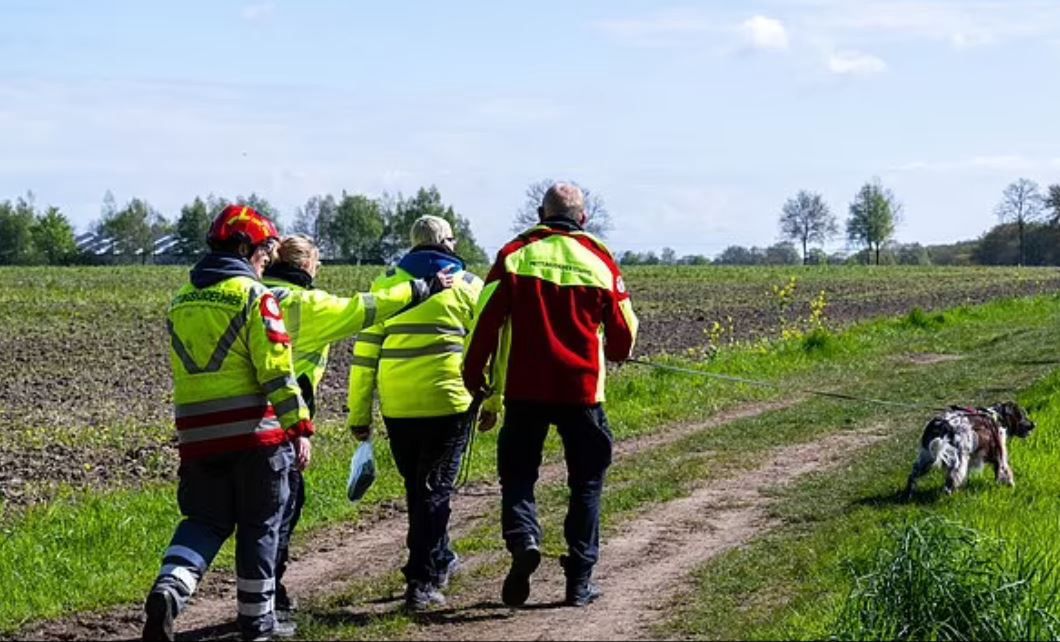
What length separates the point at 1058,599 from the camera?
25.3 ft

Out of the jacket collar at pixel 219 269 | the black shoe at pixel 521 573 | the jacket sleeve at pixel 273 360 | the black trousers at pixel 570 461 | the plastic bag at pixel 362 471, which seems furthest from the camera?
the plastic bag at pixel 362 471

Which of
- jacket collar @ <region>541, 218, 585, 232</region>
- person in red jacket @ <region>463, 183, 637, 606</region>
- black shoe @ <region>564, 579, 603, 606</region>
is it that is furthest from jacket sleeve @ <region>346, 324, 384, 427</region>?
black shoe @ <region>564, 579, 603, 606</region>

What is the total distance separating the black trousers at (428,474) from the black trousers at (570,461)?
46cm

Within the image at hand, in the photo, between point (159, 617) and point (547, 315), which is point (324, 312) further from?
point (159, 617)

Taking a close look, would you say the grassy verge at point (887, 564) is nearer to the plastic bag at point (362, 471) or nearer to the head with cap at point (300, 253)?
the plastic bag at point (362, 471)

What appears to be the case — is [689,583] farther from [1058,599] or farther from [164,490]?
[164,490]

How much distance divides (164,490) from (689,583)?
5138 mm

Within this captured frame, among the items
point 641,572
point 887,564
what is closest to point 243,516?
point 641,572

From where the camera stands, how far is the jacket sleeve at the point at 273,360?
7277mm

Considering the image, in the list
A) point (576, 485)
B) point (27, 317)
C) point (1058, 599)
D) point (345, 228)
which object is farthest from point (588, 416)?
point (345, 228)

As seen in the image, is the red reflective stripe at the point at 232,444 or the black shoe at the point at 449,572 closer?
the red reflective stripe at the point at 232,444

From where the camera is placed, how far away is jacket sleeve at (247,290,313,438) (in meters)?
7.28

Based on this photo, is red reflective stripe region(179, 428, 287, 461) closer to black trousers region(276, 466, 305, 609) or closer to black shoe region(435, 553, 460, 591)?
black trousers region(276, 466, 305, 609)

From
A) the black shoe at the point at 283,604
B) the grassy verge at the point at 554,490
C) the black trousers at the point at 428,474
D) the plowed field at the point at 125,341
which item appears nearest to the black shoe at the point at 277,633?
the black shoe at the point at 283,604
